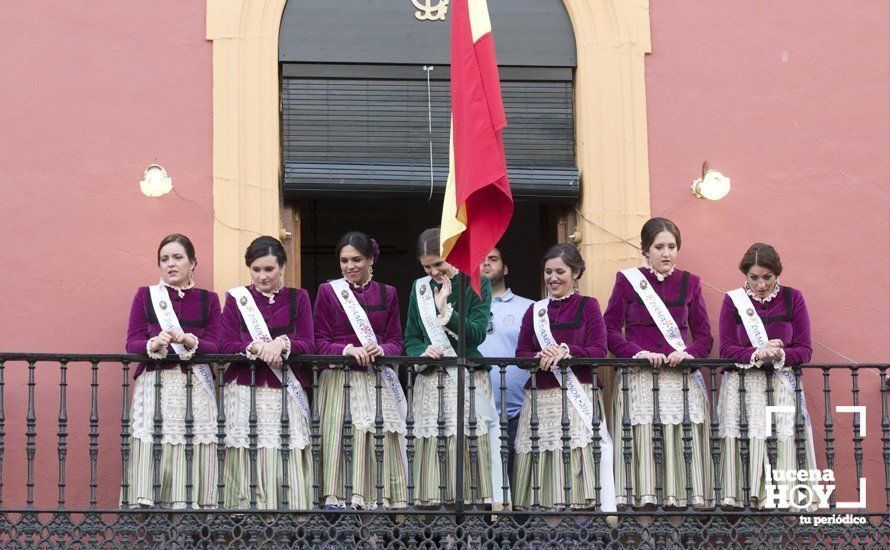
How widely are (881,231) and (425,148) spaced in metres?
2.74

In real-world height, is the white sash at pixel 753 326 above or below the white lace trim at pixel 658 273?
below

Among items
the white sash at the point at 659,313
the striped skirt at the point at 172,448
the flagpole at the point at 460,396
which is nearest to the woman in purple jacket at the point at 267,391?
the striped skirt at the point at 172,448

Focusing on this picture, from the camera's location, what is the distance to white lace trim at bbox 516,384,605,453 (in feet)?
32.5

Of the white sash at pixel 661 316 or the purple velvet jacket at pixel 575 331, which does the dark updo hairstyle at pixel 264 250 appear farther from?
the white sash at pixel 661 316

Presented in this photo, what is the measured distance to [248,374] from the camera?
32.2 ft

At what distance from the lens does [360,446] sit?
979 cm

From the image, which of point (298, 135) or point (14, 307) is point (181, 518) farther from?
point (298, 135)

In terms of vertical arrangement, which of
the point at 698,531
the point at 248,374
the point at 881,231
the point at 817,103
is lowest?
the point at 698,531

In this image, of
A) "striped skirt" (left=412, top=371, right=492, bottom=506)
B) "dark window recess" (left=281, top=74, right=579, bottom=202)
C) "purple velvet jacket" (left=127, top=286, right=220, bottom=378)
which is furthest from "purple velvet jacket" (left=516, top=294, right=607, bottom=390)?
"purple velvet jacket" (left=127, top=286, right=220, bottom=378)

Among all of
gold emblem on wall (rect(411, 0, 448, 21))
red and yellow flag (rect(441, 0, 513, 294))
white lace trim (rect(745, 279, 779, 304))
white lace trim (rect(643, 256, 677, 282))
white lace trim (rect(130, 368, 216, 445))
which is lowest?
white lace trim (rect(130, 368, 216, 445))

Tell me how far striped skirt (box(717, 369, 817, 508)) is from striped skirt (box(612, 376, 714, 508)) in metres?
0.10

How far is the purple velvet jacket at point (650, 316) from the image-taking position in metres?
10.2

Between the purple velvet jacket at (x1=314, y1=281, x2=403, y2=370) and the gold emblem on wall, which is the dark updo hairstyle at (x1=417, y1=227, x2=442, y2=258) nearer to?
the purple velvet jacket at (x1=314, y1=281, x2=403, y2=370)

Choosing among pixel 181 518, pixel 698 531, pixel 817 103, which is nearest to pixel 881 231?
pixel 817 103
